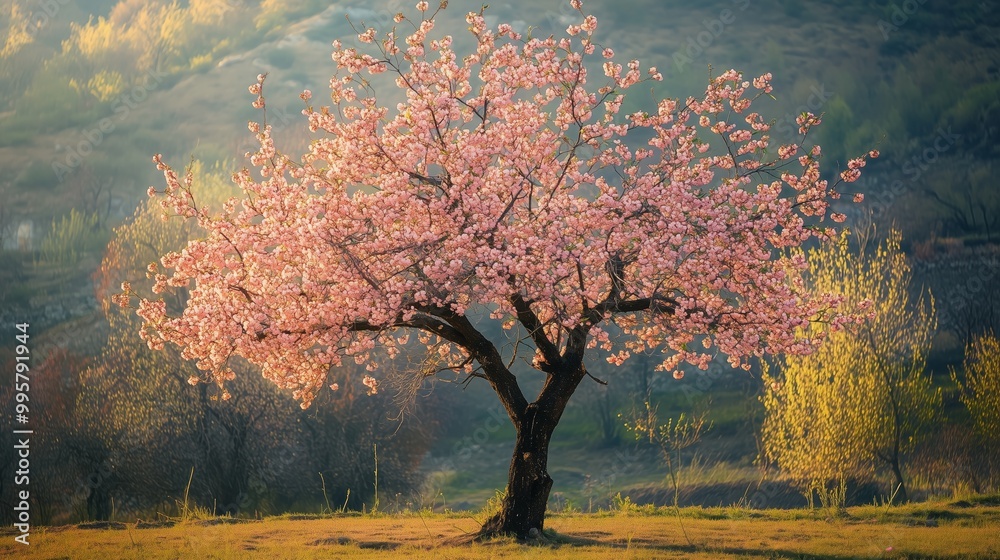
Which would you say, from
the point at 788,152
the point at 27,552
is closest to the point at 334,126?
the point at 788,152

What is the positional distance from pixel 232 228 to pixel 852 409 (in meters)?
17.4

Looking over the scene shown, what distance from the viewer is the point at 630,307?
17.1 m

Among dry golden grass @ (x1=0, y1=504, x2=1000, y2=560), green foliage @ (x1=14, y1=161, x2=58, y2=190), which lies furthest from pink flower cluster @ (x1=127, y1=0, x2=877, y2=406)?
green foliage @ (x1=14, y1=161, x2=58, y2=190)

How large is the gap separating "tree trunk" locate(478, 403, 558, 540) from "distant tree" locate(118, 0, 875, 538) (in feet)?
0.12

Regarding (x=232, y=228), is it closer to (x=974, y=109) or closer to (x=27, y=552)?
(x=27, y=552)

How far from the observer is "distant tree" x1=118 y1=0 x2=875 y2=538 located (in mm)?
15461

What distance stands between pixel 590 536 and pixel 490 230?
6484mm

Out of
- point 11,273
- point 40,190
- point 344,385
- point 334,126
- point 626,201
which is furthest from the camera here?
point 40,190

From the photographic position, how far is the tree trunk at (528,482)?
17359 millimetres

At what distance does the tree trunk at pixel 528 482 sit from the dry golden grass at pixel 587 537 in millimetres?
410

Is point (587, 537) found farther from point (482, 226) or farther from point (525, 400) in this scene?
point (482, 226)

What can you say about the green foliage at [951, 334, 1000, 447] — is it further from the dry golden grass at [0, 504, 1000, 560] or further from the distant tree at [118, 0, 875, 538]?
the distant tree at [118, 0, 875, 538]

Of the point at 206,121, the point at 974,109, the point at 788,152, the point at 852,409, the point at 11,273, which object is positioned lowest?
the point at 852,409

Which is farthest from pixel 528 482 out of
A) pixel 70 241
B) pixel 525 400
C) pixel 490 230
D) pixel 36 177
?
pixel 36 177
